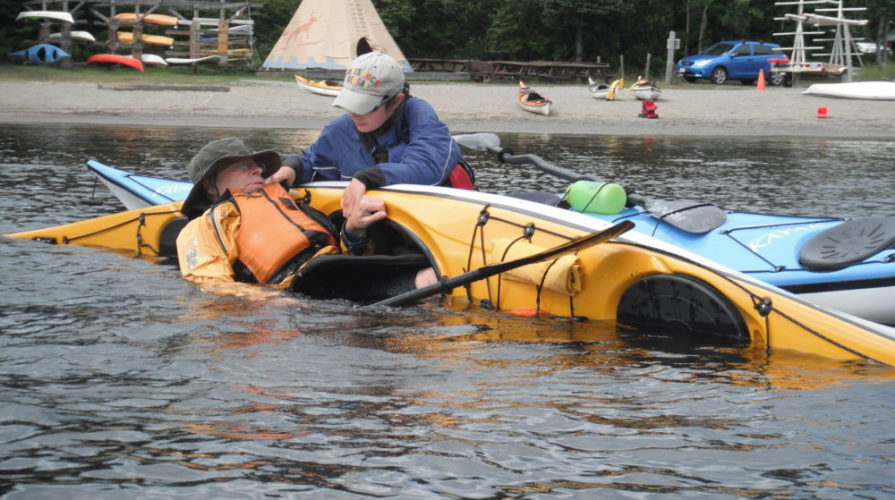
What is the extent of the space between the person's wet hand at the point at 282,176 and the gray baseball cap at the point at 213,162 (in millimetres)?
38

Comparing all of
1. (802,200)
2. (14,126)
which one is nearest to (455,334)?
(802,200)

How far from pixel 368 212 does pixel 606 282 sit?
1292 mm

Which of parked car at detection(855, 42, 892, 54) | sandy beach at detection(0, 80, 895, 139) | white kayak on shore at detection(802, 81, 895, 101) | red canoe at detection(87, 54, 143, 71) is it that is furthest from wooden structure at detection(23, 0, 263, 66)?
parked car at detection(855, 42, 892, 54)

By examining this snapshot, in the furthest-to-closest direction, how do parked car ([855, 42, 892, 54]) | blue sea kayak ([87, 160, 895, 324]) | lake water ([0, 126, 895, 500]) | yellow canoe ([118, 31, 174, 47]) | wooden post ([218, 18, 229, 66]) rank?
parked car ([855, 42, 892, 54]), yellow canoe ([118, 31, 174, 47]), wooden post ([218, 18, 229, 66]), blue sea kayak ([87, 160, 895, 324]), lake water ([0, 126, 895, 500])

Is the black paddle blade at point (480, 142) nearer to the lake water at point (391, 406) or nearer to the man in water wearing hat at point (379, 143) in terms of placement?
the man in water wearing hat at point (379, 143)

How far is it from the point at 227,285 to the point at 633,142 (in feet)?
38.8

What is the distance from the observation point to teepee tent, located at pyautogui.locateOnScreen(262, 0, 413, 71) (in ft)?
85.3

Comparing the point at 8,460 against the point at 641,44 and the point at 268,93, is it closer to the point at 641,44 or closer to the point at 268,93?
the point at 268,93

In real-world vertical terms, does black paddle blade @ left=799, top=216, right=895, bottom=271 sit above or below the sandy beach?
below

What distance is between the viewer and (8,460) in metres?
3.15

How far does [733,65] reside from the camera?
2784cm

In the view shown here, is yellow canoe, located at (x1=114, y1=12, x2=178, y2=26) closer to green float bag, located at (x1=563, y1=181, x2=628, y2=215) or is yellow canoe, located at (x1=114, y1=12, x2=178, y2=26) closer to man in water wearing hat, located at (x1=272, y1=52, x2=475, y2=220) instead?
man in water wearing hat, located at (x1=272, y1=52, x2=475, y2=220)

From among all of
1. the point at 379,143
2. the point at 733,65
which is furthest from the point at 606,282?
the point at 733,65

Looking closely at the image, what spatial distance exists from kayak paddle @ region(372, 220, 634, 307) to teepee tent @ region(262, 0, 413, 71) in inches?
840
